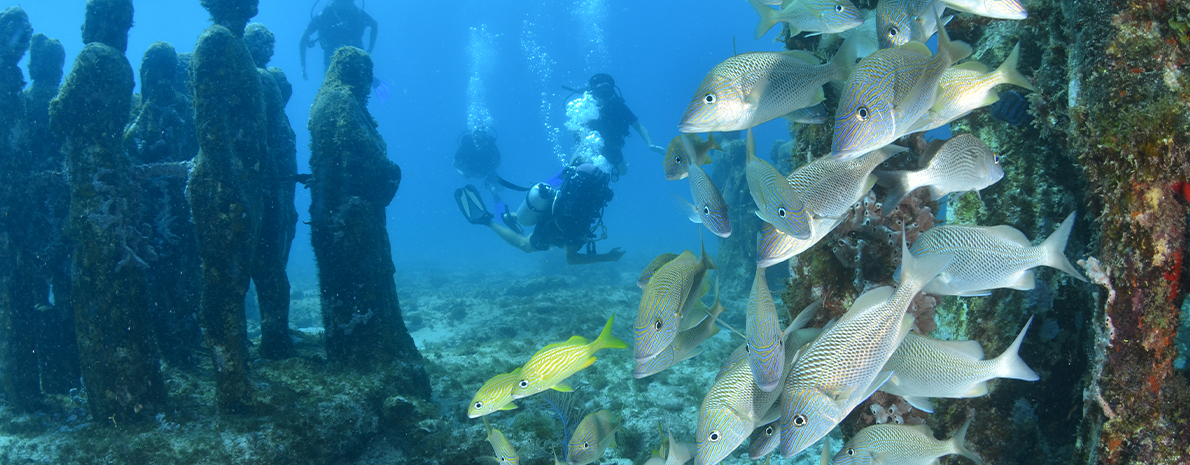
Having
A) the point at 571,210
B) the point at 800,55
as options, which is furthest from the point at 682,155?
the point at 571,210

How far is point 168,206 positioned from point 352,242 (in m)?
2.51

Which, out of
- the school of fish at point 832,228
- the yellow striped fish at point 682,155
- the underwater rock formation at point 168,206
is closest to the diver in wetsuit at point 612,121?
the underwater rock formation at point 168,206

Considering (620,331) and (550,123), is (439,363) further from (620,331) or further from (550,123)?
(550,123)

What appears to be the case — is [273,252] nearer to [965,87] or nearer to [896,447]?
[896,447]

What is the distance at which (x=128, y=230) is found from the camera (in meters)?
4.62

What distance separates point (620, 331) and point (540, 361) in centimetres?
860

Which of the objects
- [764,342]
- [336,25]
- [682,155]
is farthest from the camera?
[336,25]

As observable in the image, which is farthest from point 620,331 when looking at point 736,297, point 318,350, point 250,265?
point 250,265

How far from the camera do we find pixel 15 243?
555cm

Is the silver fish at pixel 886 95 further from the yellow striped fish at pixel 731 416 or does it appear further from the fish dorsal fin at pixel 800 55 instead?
the yellow striped fish at pixel 731 416

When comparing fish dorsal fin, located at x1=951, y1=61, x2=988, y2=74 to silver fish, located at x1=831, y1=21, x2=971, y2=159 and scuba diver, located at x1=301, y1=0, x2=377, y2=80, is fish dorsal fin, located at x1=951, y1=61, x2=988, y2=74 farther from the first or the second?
scuba diver, located at x1=301, y1=0, x2=377, y2=80

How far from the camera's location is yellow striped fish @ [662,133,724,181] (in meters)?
2.55

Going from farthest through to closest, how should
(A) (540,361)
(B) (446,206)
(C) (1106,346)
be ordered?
(B) (446,206) < (A) (540,361) < (C) (1106,346)

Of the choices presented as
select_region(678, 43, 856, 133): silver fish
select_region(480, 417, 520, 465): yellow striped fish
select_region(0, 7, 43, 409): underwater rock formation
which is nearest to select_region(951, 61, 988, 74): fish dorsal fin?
→ select_region(678, 43, 856, 133): silver fish
